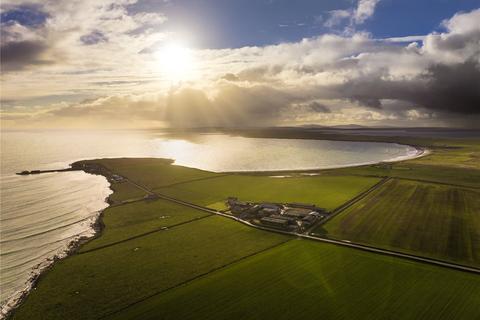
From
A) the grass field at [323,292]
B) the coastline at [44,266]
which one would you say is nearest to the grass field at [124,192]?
the coastline at [44,266]

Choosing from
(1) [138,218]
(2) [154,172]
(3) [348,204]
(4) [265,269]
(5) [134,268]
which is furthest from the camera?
(2) [154,172]

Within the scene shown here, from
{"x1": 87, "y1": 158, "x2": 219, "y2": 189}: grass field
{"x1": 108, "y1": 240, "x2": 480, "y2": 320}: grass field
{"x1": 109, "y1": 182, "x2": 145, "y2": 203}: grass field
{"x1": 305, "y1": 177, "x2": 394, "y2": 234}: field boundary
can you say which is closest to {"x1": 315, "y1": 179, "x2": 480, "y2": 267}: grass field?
{"x1": 305, "y1": 177, "x2": 394, "y2": 234}: field boundary

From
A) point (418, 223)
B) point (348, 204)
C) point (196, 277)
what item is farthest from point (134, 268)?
point (418, 223)

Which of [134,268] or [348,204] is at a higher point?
[348,204]

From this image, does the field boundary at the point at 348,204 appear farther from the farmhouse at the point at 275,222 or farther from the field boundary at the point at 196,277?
the field boundary at the point at 196,277

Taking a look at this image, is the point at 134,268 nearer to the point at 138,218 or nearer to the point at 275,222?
the point at 138,218

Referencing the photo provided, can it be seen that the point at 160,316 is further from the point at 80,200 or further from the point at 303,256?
the point at 80,200
